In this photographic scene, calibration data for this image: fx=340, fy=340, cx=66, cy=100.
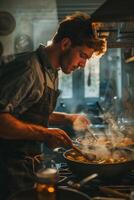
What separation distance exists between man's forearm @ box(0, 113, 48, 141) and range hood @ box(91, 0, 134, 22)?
982 mm

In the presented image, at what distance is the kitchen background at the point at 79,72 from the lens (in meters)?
7.87

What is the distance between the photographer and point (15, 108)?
2.66 m

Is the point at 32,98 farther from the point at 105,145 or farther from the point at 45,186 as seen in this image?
the point at 45,186

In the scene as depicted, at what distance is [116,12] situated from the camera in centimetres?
259

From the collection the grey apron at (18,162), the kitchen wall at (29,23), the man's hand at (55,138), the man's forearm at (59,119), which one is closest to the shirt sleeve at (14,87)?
the grey apron at (18,162)

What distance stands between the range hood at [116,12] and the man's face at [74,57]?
331mm

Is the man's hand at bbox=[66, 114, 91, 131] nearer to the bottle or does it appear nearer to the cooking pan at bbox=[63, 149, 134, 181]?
the cooking pan at bbox=[63, 149, 134, 181]

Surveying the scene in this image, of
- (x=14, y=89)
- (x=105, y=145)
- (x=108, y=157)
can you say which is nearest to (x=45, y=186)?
(x=14, y=89)

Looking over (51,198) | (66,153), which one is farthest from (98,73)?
(51,198)

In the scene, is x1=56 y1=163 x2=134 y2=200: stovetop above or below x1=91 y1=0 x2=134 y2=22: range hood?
below

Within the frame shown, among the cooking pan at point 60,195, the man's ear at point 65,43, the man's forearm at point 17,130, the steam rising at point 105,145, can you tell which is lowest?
the cooking pan at point 60,195

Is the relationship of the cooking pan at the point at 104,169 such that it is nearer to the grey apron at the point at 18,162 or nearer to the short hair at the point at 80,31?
the grey apron at the point at 18,162

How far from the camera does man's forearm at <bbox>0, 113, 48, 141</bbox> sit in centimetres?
254

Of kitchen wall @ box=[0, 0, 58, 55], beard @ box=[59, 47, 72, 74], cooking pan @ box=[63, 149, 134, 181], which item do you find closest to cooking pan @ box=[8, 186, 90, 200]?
cooking pan @ box=[63, 149, 134, 181]
